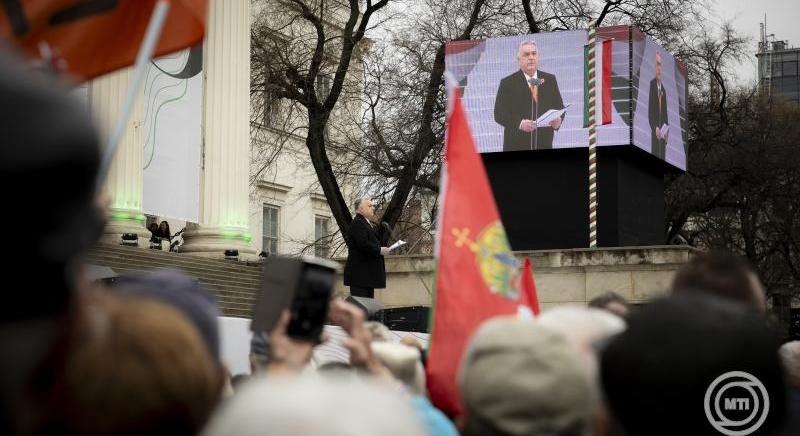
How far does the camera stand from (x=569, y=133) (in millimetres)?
22312

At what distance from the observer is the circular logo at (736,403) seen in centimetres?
234

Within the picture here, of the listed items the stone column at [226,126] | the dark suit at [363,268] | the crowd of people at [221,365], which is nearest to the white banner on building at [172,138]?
the stone column at [226,126]

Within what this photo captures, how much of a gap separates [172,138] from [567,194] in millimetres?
7545

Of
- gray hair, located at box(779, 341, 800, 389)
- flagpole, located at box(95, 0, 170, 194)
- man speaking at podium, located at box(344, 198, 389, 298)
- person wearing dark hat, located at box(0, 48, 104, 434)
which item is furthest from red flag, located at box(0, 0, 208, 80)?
man speaking at podium, located at box(344, 198, 389, 298)

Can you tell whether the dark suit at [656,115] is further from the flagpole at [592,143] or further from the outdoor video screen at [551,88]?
the flagpole at [592,143]

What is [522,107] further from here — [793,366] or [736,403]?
[736,403]

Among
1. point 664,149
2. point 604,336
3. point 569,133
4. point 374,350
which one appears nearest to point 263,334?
point 374,350

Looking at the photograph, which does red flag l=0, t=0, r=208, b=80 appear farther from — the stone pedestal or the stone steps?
the stone pedestal

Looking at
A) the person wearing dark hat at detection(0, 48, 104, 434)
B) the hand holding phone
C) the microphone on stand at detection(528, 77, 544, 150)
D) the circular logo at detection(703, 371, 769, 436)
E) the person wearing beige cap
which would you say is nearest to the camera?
the person wearing dark hat at detection(0, 48, 104, 434)

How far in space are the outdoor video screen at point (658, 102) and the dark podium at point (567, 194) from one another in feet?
1.15

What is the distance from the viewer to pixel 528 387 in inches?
86.7

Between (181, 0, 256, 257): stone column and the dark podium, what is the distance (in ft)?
14.7

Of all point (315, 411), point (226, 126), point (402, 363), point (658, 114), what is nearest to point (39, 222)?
point (315, 411)

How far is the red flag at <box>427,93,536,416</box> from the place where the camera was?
3828mm
